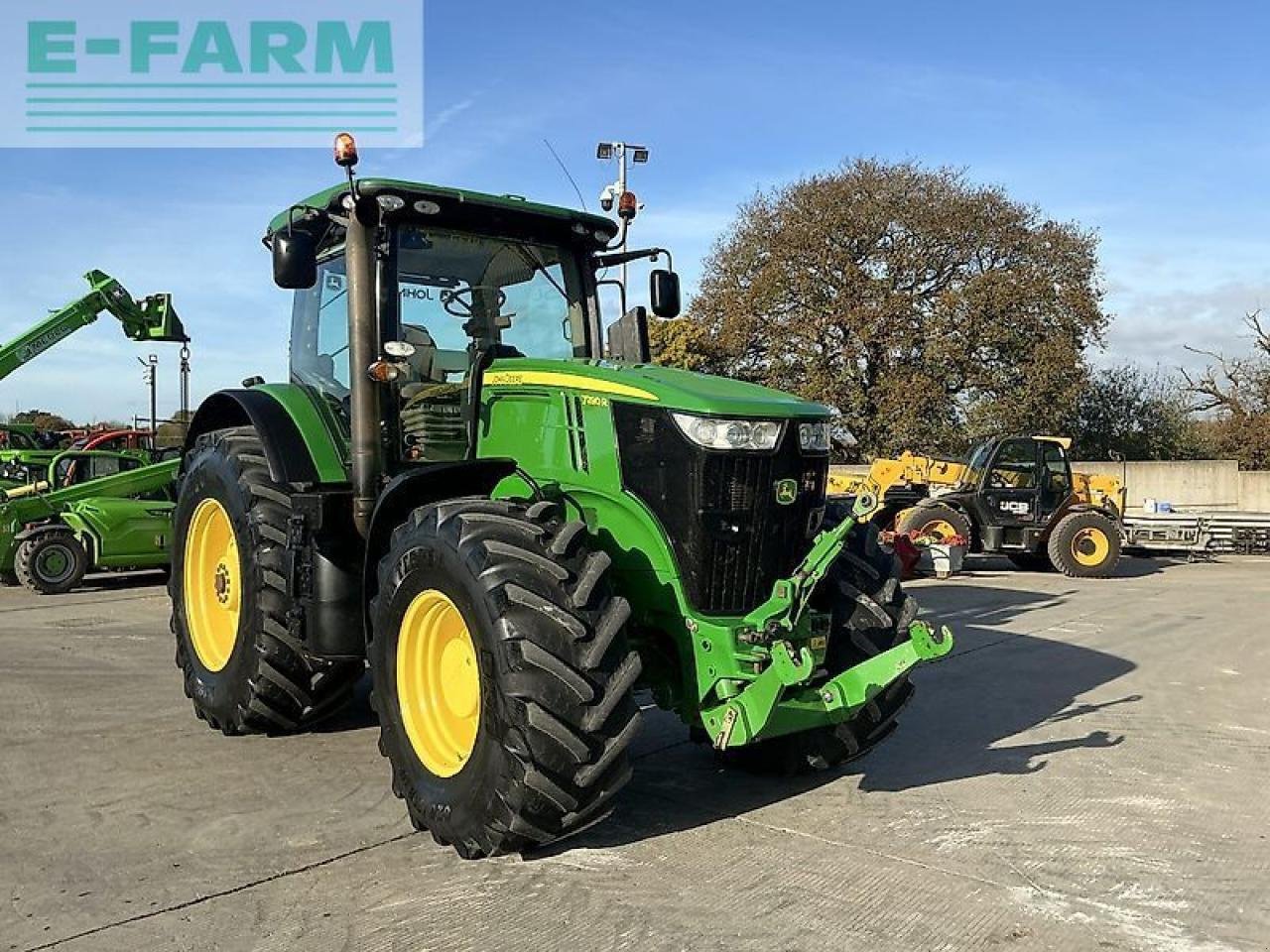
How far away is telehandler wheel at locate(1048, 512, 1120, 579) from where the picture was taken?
15969 millimetres

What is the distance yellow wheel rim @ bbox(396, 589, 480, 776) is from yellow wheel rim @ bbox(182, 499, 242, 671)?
1912mm

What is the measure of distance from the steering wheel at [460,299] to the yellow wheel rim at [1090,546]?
12909 mm

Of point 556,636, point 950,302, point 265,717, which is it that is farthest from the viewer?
point 950,302

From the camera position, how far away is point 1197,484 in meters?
25.8

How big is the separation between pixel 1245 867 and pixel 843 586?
71.3 inches

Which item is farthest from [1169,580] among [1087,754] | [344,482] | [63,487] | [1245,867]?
[63,487]

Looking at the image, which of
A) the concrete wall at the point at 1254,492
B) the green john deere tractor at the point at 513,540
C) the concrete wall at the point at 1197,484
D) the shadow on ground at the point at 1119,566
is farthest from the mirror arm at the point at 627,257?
the concrete wall at the point at 1254,492

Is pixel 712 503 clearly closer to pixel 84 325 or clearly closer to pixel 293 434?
pixel 293 434

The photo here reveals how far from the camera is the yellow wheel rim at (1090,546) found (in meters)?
16.0

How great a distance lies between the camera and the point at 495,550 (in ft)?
12.8

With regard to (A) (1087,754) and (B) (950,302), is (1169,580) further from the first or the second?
(B) (950,302)

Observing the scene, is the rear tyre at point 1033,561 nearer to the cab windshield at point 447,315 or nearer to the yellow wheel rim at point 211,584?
the cab windshield at point 447,315

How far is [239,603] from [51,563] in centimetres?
832

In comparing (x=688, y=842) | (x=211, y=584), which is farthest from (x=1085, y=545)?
(x=688, y=842)
